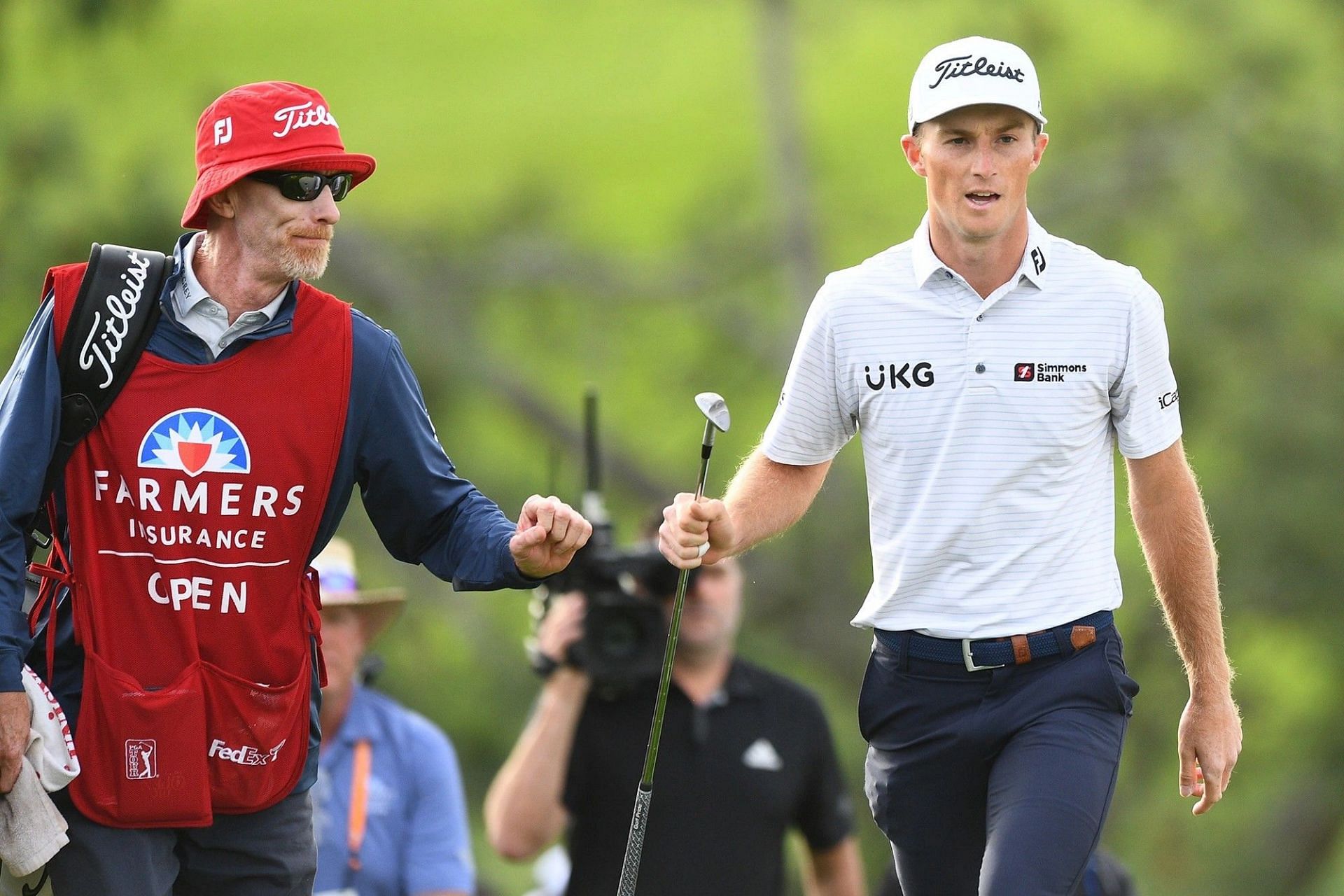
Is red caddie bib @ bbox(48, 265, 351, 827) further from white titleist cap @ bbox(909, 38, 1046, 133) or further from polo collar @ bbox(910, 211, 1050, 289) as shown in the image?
white titleist cap @ bbox(909, 38, 1046, 133)

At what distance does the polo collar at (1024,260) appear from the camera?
4.82 meters

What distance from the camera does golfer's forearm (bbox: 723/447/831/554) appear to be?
4.98 m

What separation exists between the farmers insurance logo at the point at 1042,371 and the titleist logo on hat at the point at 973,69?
65 cm

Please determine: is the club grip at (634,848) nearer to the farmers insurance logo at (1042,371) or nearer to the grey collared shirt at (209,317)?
the farmers insurance logo at (1042,371)

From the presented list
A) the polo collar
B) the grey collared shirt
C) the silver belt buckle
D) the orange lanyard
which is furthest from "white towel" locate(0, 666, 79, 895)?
the orange lanyard

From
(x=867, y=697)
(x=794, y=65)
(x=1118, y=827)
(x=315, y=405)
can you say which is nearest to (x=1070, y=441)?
(x=867, y=697)

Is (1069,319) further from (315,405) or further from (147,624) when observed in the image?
(147,624)

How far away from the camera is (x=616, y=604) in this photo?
6.34 metres

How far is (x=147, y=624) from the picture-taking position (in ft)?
14.3

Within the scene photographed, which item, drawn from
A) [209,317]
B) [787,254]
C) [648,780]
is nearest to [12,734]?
[209,317]

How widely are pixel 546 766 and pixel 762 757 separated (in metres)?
0.67

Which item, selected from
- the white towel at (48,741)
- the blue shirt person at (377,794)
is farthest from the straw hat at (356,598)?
the white towel at (48,741)

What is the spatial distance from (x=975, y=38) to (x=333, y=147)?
4.98 feet

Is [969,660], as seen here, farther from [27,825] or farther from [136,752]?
[27,825]
